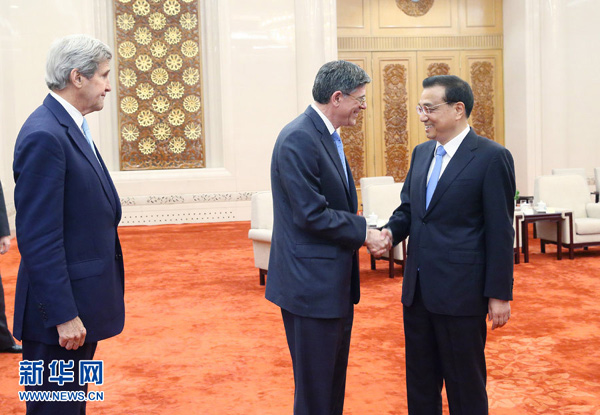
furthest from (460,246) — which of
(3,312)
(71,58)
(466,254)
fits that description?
(3,312)

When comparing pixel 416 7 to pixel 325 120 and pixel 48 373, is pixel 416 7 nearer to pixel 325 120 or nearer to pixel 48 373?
pixel 325 120

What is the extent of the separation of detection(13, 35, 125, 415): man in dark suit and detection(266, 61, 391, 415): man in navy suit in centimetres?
56

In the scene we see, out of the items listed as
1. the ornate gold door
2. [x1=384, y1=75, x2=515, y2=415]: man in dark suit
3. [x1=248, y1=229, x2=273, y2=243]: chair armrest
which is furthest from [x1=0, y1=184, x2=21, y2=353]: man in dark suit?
the ornate gold door

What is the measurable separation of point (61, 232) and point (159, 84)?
9.27 metres

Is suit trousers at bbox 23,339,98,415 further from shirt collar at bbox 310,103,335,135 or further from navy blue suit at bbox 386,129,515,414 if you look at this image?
navy blue suit at bbox 386,129,515,414

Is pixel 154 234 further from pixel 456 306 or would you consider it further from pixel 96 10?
pixel 456 306

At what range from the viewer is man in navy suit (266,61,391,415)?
218cm

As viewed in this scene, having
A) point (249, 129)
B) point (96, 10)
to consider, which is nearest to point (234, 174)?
point (249, 129)

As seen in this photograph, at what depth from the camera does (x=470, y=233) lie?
7.66ft

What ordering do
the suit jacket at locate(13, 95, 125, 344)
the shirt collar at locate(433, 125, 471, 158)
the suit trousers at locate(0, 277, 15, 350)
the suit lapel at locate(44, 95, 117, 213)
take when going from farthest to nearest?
the suit trousers at locate(0, 277, 15, 350) < the shirt collar at locate(433, 125, 471, 158) < the suit lapel at locate(44, 95, 117, 213) < the suit jacket at locate(13, 95, 125, 344)

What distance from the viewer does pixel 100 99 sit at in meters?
2.05

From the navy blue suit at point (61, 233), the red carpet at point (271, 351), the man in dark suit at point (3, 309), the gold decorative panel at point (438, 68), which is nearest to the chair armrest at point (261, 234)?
the red carpet at point (271, 351)

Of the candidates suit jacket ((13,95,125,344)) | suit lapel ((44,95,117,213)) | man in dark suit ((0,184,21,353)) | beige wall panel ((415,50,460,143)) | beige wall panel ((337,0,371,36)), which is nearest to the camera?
suit jacket ((13,95,125,344))

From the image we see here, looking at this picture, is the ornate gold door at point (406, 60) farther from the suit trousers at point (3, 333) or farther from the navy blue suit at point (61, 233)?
the navy blue suit at point (61, 233)
